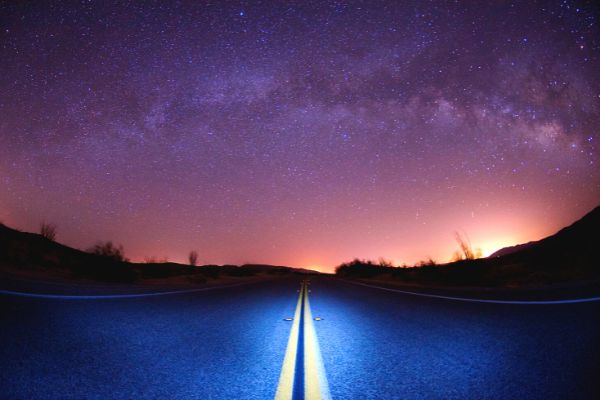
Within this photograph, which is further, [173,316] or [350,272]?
[350,272]

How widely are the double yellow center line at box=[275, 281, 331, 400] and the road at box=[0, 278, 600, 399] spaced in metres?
0.04

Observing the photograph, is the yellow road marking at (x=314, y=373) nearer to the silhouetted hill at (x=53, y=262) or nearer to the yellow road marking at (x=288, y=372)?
the yellow road marking at (x=288, y=372)

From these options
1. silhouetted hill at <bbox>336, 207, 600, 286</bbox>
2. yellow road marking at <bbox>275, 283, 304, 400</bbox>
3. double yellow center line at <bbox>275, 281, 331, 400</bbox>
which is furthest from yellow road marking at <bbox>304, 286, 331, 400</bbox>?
silhouetted hill at <bbox>336, 207, 600, 286</bbox>

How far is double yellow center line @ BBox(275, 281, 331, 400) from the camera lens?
191 cm

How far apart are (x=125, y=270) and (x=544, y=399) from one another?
19148 millimetres

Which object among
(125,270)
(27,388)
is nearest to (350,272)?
(125,270)

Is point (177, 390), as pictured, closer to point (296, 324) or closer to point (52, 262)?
point (296, 324)

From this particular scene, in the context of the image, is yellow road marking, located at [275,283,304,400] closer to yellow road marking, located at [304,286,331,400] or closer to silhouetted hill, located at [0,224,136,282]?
yellow road marking, located at [304,286,331,400]

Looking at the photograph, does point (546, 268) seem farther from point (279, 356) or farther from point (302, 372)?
point (302, 372)

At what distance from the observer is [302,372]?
93.2 inches

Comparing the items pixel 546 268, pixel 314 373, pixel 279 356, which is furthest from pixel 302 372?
pixel 546 268

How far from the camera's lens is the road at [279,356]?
1.94m

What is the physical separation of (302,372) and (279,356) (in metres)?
0.53

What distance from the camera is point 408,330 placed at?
13.5 feet
